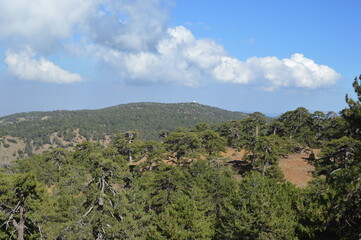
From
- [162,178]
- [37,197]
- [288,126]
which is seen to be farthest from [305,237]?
[288,126]

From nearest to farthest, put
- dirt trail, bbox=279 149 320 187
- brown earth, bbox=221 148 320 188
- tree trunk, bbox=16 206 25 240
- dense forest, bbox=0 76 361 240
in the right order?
1. dense forest, bbox=0 76 361 240
2. tree trunk, bbox=16 206 25 240
3. dirt trail, bbox=279 149 320 187
4. brown earth, bbox=221 148 320 188

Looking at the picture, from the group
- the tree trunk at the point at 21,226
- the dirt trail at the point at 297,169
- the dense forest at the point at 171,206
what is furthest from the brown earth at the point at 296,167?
the tree trunk at the point at 21,226

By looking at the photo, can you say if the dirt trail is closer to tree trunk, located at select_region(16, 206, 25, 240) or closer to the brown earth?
the brown earth

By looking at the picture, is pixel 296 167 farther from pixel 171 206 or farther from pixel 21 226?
pixel 21 226

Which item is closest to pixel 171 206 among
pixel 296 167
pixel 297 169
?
pixel 297 169

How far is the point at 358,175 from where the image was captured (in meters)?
12.0

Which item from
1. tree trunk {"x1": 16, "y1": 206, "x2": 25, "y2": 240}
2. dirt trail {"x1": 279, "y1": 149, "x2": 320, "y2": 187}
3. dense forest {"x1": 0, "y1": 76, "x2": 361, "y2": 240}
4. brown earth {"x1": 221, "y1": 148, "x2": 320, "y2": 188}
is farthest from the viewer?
brown earth {"x1": 221, "y1": 148, "x2": 320, "y2": 188}

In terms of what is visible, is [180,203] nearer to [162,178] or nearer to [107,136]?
[162,178]

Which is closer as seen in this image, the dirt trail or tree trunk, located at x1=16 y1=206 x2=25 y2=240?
tree trunk, located at x1=16 y1=206 x2=25 y2=240

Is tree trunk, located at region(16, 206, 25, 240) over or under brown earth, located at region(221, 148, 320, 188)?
over

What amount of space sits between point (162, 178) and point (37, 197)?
1176 centimetres

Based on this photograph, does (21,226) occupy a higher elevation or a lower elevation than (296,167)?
higher

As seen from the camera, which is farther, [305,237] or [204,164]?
[204,164]

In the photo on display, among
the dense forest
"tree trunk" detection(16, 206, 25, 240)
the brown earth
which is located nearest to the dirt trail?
the brown earth
